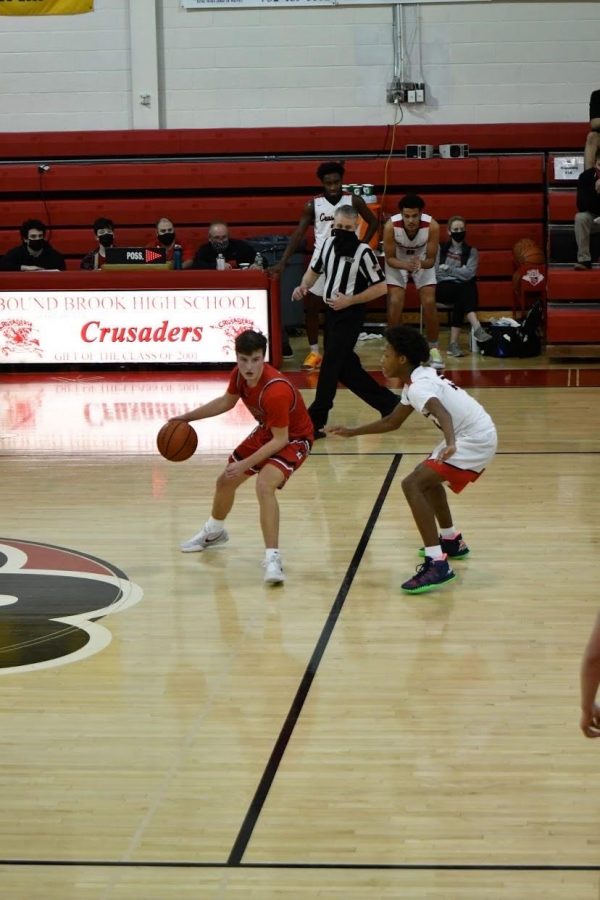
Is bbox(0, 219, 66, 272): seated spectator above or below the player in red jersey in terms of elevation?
above

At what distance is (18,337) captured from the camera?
1469cm

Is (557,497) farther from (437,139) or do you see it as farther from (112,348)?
(437,139)

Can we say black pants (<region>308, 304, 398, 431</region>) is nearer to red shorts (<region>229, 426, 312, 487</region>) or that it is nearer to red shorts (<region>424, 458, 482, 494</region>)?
red shorts (<region>229, 426, 312, 487</region>)

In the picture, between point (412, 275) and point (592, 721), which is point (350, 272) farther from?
point (592, 721)

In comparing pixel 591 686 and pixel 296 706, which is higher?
pixel 591 686

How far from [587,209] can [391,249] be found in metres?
2.91

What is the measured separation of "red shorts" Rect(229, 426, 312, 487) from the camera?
24.5 feet

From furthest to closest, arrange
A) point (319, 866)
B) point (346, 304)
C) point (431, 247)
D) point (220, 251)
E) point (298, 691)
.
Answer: point (220, 251) < point (431, 247) < point (346, 304) < point (298, 691) < point (319, 866)

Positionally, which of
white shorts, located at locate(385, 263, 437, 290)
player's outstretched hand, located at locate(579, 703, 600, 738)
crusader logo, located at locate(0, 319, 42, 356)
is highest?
white shorts, located at locate(385, 263, 437, 290)

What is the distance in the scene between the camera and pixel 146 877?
167 inches

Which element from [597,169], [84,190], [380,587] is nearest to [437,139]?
[597,169]

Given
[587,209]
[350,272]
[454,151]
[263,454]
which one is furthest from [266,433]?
[454,151]

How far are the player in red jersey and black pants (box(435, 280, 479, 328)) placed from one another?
8.40m

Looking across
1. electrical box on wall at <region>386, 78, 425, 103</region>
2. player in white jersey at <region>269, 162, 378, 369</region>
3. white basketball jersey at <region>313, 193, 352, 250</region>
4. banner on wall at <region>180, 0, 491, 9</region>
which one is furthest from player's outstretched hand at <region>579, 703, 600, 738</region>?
banner on wall at <region>180, 0, 491, 9</region>
